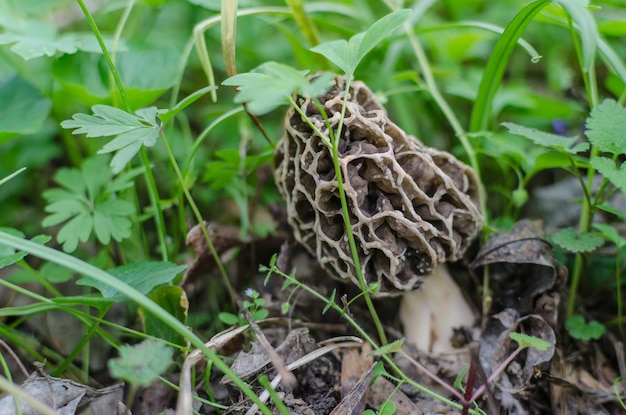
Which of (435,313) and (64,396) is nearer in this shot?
(64,396)

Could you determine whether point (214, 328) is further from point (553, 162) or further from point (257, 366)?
point (553, 162)

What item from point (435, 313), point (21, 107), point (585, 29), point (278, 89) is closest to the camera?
point (278, 89)

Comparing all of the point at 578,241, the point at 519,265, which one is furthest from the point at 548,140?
the point at 519,265

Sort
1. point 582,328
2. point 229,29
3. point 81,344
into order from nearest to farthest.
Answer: point 81,344
point 229,29
point 582,328

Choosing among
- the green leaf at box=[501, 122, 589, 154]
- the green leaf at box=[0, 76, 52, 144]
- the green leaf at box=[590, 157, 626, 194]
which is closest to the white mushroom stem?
the green leaf at box=[501, 122, 589, 154]

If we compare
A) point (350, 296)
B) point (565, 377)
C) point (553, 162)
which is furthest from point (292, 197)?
point (565, 377)

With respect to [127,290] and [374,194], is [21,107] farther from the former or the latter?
[374,194]
